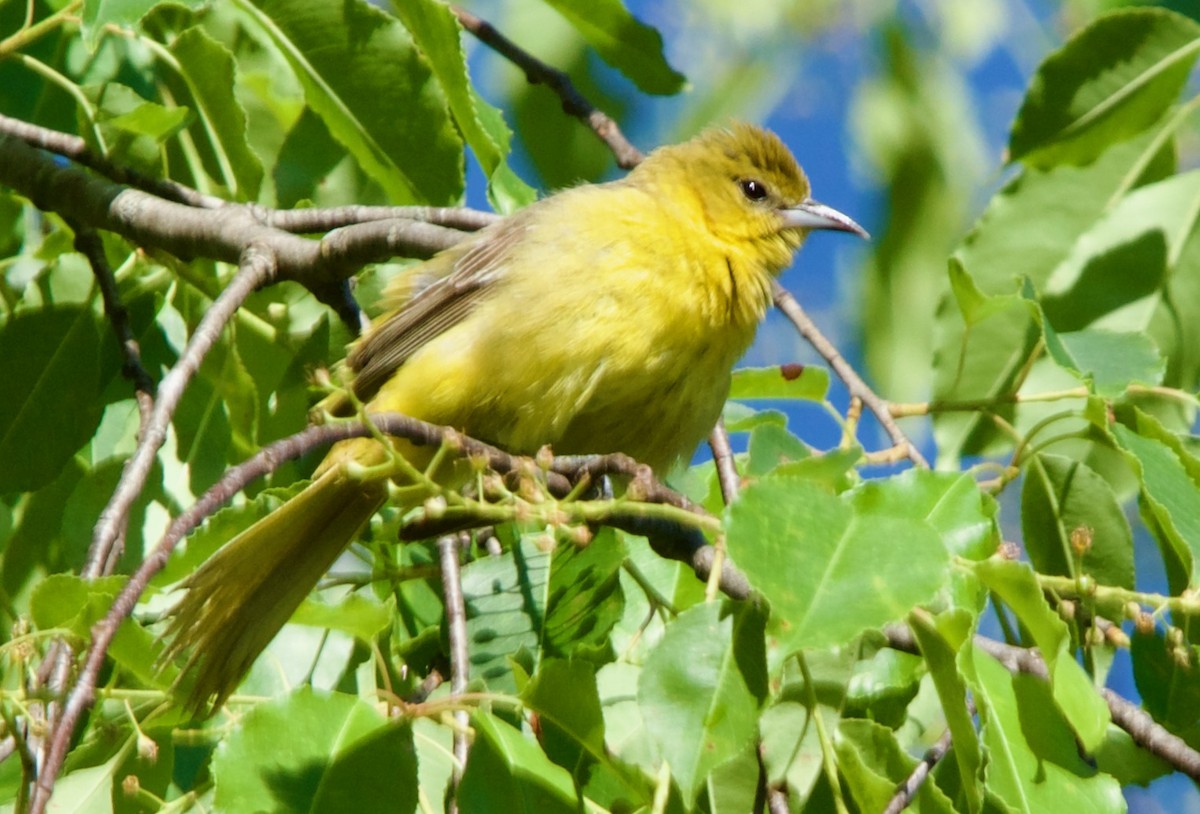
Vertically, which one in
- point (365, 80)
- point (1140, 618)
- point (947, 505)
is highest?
point (365, 80)

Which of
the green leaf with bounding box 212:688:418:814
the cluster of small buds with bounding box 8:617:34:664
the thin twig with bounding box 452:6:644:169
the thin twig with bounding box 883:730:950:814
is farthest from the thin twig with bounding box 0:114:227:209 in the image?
the thin twig with bounding box 883:730:950:814

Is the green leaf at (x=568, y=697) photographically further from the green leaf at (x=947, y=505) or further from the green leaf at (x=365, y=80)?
the green leaf at (x=365, y=80)

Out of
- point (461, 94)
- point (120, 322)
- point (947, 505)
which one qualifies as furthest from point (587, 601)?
point (120, 322)

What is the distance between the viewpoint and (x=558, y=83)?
4.38 m

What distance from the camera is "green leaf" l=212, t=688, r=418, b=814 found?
86.3 inches

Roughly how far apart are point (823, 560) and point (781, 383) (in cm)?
183

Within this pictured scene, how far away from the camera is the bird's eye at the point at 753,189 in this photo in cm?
454

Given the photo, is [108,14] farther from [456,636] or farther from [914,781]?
[914,781]

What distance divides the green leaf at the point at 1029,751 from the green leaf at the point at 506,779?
0.62 metres

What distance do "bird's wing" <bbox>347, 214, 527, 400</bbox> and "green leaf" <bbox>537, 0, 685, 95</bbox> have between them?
0.50m

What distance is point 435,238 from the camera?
342 cm

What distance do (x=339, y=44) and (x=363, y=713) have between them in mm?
1960

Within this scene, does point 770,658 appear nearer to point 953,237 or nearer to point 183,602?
point 183,602

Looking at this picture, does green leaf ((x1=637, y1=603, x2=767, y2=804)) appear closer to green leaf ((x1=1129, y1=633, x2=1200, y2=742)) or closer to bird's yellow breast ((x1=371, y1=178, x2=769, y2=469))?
green leaf ((x1=1129, y1=633, x2=1200, y2=742))
